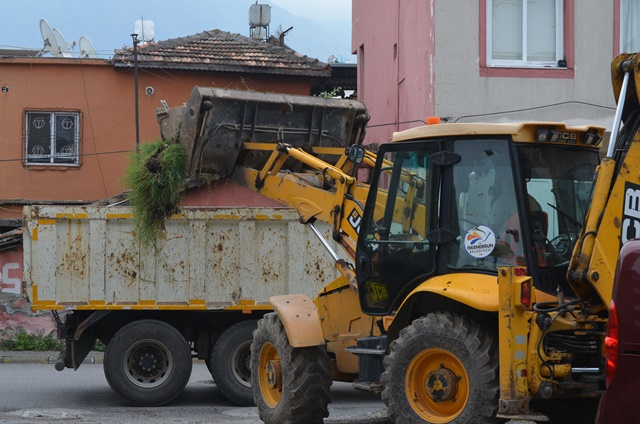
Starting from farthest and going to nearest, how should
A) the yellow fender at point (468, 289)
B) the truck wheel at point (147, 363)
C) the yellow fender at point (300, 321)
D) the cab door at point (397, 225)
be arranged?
the truck wheel at point (147, 363)
the yellow fender at point (300, 321)
the cab door at point (397, 225)
the yellow fender at point (468, 289)

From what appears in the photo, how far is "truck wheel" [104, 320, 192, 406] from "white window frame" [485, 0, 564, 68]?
7.33 metres

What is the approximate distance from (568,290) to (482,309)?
29.8 inches

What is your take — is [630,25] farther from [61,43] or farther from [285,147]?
[61,43]

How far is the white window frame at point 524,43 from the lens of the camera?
17625 millimetres

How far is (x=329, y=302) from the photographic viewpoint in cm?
1016

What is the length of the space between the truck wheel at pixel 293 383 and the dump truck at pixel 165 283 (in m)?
3.36

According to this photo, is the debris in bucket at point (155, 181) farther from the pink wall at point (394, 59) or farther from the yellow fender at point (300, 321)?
the pink wall at point (394, 59)

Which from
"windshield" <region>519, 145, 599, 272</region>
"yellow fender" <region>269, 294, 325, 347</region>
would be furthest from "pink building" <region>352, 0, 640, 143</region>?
"windshield" <region>519, 145, 599, 272</region>

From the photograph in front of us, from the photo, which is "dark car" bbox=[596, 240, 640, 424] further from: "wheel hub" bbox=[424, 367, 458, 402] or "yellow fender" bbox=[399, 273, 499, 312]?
"wheel hub" bbox=[424, 367, 458, 402]

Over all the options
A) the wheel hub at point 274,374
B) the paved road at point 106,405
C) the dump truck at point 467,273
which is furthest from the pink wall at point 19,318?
the wheel hub at point 274,374

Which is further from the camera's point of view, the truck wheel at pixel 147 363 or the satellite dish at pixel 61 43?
the satellite dish at pixel 61 43

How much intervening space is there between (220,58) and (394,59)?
444cm

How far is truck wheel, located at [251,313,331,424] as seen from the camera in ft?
30.9

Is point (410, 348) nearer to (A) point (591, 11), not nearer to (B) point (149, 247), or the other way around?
(B) point (149, 247)
